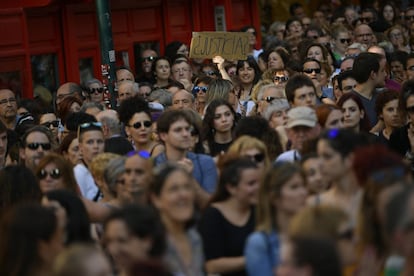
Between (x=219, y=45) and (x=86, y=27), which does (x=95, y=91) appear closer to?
(x=219, y=45)

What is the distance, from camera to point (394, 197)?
7.75m

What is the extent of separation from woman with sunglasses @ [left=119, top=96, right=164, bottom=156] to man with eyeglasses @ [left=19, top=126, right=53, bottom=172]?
2.49 ft

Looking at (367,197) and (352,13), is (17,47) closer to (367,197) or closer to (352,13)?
(352,13)

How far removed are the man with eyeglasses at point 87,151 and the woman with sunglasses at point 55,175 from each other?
0.75 meters

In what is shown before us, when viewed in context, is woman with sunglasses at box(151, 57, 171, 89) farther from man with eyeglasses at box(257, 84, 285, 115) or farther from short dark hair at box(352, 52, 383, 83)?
short dark hair at box(352, 52, 383, 83)

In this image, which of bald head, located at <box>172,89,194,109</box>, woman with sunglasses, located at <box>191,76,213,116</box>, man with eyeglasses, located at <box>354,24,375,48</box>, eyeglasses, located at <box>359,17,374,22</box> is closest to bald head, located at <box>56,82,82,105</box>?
woman with sunglasses, located at <box>191,76,213,116</box>

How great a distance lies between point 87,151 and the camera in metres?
12.7

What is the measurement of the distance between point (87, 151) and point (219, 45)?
6.41 m

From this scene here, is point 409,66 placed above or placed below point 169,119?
below

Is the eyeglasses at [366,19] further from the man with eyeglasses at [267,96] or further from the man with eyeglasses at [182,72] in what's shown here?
the man with eyeglasses at [267,96]

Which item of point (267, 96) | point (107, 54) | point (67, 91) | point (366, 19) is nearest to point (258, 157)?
point (267, 96)

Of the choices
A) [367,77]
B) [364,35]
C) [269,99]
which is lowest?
[269,99]

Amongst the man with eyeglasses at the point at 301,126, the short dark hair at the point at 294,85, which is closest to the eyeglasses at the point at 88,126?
the man with eyeglasses at the point at 301,126

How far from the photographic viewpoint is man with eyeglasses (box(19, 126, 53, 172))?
508 inches
